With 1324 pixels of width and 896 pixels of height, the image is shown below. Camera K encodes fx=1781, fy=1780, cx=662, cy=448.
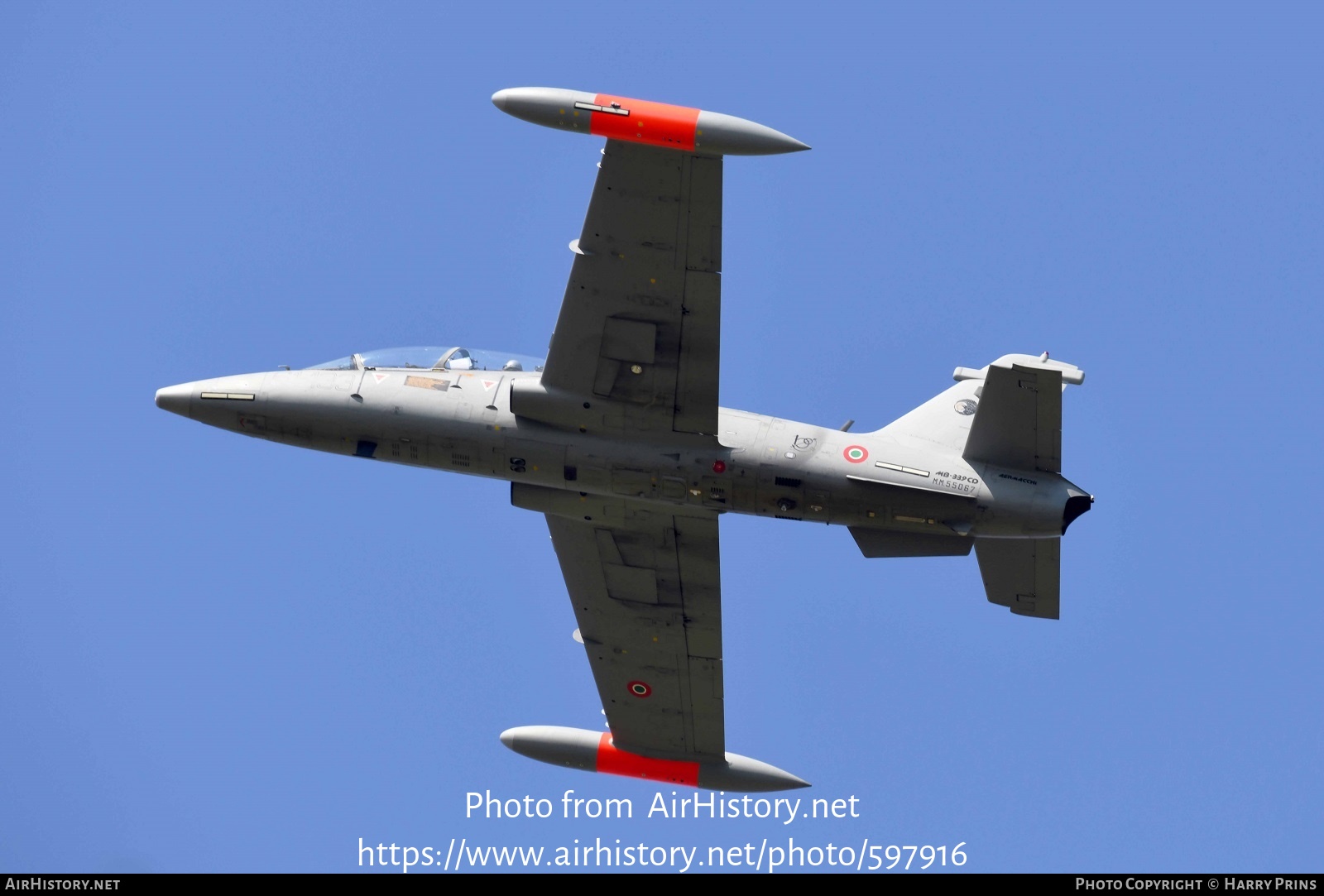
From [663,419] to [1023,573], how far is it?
307 inches

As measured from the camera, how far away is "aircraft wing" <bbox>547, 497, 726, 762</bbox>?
121ft

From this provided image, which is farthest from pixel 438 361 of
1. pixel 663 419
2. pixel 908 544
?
pixel 908 544

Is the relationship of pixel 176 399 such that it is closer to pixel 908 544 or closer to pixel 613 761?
pixel 613 761

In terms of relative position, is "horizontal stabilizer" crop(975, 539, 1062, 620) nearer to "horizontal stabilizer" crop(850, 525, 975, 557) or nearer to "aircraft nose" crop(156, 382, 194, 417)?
"horizontal stabilizer" crop(850, 525, 975, 557)

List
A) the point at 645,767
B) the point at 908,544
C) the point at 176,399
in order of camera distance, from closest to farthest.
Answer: the point at 908,544, the point at 176,399, the point at 645,767

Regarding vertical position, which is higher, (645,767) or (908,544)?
(908,544)

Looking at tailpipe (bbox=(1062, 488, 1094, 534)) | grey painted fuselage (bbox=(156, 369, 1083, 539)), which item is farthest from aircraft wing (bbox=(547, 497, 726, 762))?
tailpipe (bbox=(1062, 488, 1094, 534))

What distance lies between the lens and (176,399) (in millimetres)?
35938

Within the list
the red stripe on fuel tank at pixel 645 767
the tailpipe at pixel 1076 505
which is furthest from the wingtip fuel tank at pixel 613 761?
the tailpipe at pixel 1076 505

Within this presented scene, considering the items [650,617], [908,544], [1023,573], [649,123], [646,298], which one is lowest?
[650,617]

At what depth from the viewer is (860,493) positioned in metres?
34.0

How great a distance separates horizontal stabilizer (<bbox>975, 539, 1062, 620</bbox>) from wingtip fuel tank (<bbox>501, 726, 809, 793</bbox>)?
25.9ft

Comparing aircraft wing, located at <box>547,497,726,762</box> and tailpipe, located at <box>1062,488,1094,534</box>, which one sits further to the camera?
aircraft wing, located at <box>547,497,726,762</box>

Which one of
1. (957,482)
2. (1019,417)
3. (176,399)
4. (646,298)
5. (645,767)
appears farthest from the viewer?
(645,767)
